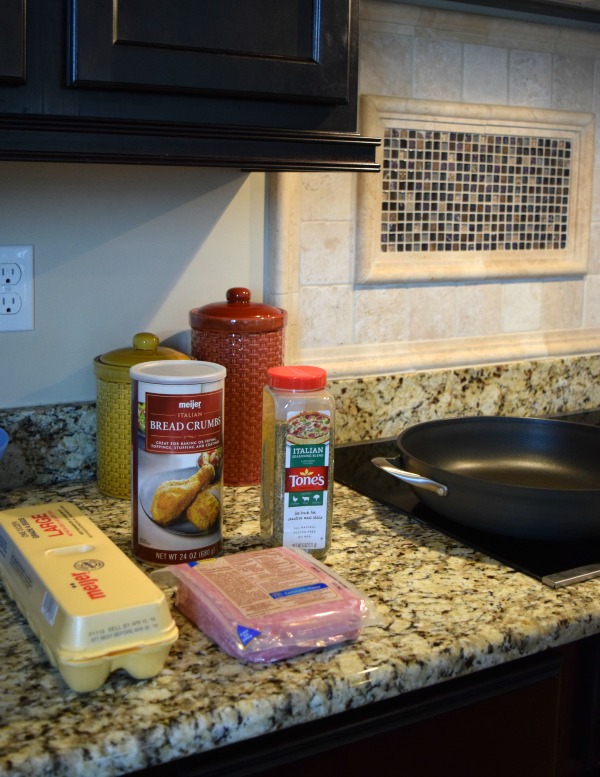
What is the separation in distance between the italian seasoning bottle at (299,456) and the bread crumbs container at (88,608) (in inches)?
9.0

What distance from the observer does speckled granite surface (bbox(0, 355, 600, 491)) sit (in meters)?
1.38

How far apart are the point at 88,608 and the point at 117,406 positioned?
493 millimetres

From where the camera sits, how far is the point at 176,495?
1089 mm

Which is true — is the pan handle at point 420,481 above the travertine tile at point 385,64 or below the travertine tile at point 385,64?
below

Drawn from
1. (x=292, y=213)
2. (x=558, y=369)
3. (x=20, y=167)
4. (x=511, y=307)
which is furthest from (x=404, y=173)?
(x=20, y=167)

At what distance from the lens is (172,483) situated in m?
1.09

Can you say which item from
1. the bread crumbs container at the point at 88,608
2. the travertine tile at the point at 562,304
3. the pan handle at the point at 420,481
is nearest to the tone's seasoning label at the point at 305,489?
the pan handle at the point at 420,481

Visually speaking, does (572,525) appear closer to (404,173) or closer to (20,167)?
(404,173)

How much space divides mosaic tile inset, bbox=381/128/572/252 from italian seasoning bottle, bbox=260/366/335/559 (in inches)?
22.5

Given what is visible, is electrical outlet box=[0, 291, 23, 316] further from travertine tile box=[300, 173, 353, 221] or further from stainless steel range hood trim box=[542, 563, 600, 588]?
stainless steel range hood trim box=[542, 563, 600, 588]

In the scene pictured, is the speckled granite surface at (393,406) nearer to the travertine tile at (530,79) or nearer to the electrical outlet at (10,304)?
the electrical outlet at (10,304)

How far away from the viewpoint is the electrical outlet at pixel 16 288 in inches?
52.7

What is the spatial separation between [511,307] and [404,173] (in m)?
0.36

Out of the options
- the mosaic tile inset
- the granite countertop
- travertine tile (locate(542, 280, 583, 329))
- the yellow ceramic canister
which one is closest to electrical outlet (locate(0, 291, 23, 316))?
the yellow ceramic canister
